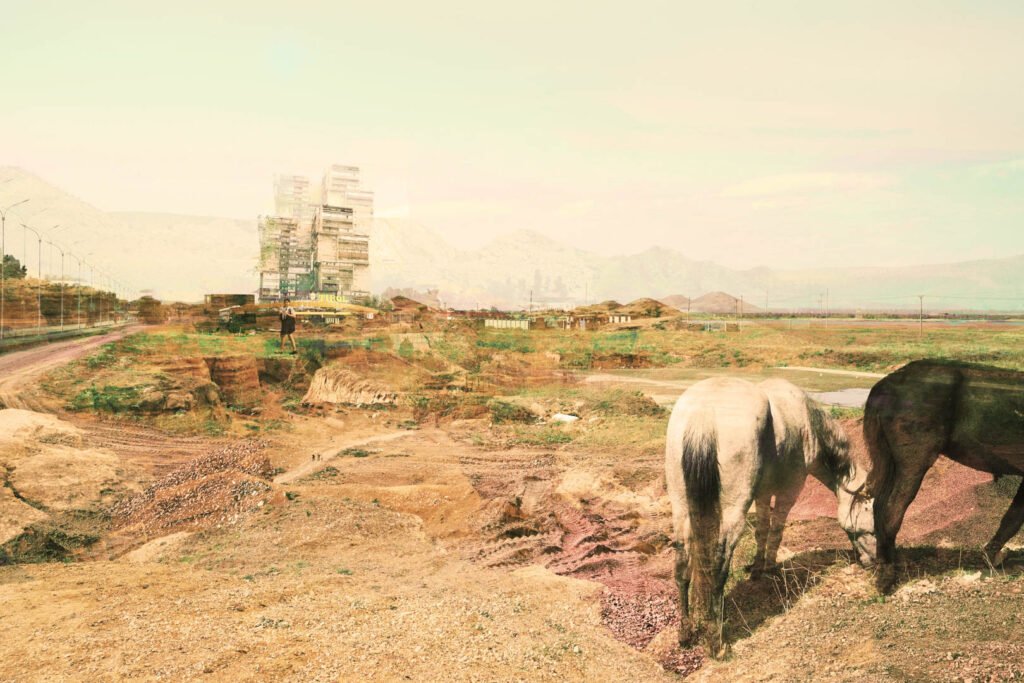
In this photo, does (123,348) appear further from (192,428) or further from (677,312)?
(677,312)

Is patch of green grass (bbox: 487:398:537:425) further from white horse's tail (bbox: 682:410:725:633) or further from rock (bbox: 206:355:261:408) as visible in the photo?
white horse's tail (bbox: 682:410:725:633)

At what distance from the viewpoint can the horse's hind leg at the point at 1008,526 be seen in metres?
8.23

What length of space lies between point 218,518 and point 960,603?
13.0 metres

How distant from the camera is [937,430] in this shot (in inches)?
322

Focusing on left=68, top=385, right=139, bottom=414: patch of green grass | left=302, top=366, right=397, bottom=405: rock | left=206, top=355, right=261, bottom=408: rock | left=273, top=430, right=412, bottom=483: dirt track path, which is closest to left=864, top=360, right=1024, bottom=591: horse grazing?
left=273, top=430, right=412, bottom=483: dirt track path

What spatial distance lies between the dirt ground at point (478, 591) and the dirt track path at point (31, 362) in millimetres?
7411

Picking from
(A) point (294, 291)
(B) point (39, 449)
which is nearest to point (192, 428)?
(B) point (39, 449)

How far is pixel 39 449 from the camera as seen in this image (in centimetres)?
1487

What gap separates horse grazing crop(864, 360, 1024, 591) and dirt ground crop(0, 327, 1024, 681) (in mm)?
609

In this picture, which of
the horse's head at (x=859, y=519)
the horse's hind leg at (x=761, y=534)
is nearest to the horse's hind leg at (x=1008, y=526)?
the horse's head at (x=859, y=519)

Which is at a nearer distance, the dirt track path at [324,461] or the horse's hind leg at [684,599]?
the horse's hind leg at [684,599]

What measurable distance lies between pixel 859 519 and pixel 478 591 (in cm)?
581

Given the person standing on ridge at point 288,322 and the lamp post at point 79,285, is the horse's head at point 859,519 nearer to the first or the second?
the person standing on ridge at point 288,322

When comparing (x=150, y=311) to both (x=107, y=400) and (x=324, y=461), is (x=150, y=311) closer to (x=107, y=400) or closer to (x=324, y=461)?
(x=107, y=400)
